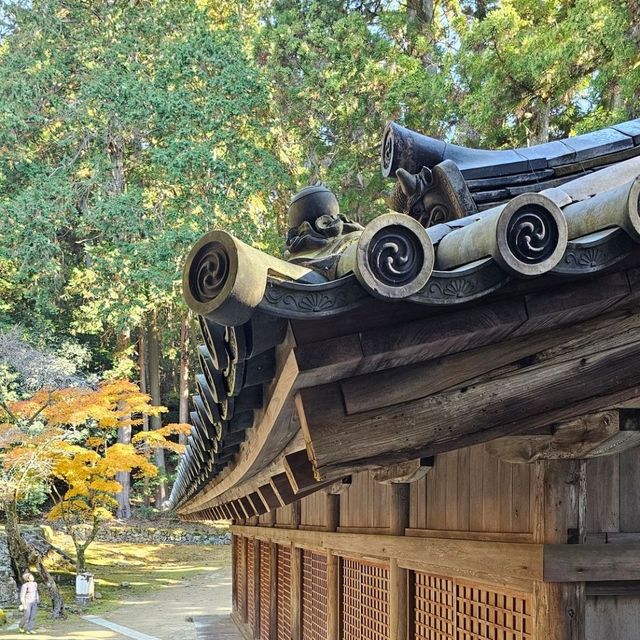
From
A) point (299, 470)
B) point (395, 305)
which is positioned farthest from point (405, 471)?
point (395, 305)

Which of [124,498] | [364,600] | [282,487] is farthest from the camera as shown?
[124,498]

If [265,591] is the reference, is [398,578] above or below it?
above

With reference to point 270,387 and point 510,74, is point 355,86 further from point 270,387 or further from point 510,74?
point 270,387

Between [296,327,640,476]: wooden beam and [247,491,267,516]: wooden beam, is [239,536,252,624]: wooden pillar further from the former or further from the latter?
[296,327,640,476]: wooden beam

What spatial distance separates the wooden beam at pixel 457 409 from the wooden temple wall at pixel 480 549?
21.9 inches

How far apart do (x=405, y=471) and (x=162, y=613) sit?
53.6 ft

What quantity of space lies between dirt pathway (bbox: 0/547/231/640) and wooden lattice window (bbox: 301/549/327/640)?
26.4 ft

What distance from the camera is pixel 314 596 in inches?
268

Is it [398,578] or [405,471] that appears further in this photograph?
[398,578]

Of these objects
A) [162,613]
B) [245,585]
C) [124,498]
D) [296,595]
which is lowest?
[162,613]

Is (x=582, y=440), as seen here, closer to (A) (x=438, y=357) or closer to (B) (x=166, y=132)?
(A) (x=438, y=357)

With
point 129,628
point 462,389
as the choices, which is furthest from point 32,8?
point 462,389

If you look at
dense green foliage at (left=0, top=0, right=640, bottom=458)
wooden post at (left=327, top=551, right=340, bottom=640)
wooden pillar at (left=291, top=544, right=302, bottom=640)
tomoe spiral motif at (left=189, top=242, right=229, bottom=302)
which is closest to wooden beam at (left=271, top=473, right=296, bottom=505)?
wooden post at (left=327, top=551, right=340, bottom=640)

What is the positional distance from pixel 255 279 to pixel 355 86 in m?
21.5
